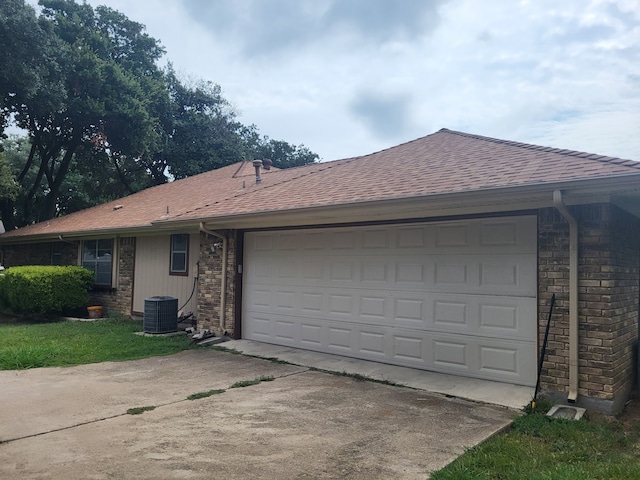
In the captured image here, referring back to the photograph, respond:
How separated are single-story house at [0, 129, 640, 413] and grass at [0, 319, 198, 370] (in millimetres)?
1199

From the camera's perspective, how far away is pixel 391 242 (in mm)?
7320

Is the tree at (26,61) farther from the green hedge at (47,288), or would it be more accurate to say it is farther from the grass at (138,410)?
the grass at (138,410)

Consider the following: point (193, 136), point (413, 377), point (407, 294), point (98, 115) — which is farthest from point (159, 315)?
point (193, 136)

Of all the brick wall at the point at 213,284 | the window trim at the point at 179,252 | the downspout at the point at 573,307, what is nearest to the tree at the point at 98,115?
the window trim at the point at 179,252

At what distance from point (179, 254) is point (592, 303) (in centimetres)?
882

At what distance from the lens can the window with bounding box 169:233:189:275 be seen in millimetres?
11336

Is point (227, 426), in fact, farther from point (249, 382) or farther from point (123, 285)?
point (123, 285)

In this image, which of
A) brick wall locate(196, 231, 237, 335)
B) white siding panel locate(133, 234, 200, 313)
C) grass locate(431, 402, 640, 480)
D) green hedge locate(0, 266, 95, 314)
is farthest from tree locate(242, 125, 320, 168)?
grass locate(431, 402, 640, 480)

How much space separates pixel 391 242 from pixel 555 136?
7.61 m

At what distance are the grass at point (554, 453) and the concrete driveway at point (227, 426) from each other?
0.66 feet

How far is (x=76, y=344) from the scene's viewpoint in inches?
355

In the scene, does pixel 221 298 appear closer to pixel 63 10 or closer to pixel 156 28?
pixel 63 10

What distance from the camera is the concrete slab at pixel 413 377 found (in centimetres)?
565

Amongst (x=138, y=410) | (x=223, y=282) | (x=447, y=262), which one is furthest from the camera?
(x=223, y=282)
